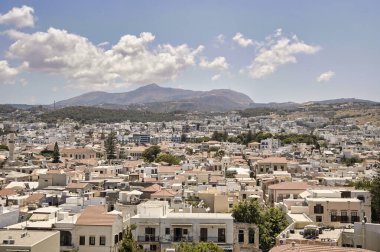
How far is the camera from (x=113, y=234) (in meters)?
26.3

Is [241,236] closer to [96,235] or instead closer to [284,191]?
[96,235]

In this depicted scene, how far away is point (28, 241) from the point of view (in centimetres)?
2105

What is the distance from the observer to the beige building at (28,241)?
66.8 feet

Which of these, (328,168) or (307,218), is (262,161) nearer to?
(328,168)

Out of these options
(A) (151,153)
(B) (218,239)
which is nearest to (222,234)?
(B) (218,239)

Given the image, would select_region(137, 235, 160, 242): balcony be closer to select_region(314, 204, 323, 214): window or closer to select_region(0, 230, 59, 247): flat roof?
select_region(0, 230, 59, 247): flat roof

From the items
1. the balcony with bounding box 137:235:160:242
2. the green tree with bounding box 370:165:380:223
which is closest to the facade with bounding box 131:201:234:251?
the balcony with bounding box 137:235:160:242

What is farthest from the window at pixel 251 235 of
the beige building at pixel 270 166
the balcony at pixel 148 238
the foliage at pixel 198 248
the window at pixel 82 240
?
the beige building at pixel 270 166

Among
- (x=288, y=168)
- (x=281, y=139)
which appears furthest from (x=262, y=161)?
(x=281, y=139)

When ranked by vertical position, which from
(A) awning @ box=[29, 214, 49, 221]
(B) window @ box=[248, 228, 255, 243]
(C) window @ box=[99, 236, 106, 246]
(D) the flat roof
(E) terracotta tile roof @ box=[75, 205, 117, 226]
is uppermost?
(D) the flat roof

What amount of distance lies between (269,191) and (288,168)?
26421 millimetres

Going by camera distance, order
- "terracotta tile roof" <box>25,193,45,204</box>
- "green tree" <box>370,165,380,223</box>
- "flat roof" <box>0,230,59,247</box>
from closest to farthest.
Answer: "flat roof" <box>0,230,59,247</box>, "terracotta tile roof" <box>25,193,45,204</box>, "green tree" <box>370,165,380,223</box>

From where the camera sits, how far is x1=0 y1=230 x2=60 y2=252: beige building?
20.4m

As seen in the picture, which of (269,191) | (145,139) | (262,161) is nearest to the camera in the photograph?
(269,191)
